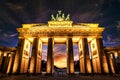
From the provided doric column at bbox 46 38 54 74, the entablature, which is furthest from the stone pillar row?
the entablature

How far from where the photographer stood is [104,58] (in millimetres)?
33531

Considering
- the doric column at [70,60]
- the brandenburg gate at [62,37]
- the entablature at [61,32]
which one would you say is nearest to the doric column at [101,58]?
the brandenburg gate at [62,37]

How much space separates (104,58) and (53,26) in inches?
765

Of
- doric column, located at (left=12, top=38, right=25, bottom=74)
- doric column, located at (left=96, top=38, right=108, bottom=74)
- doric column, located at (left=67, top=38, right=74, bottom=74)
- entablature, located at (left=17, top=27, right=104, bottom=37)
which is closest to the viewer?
doric column, located at (left=67, top=38, right=74, bottom=74)

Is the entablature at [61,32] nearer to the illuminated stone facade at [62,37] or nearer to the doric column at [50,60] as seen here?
the illuminated stone facade at [62,37]

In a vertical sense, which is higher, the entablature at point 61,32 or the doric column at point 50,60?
the entablature at point 61,32

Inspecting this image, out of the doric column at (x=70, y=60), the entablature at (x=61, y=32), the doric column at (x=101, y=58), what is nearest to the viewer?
the doric column at (x=70, y=60)

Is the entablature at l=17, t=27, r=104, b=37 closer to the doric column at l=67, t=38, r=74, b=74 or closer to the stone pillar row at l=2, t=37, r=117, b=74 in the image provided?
the stone pillar row at l=2, t=37, r=117, b=74

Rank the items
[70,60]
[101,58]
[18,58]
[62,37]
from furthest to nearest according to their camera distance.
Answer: [62,37] → [18,58] → [101,58] → [70,60]

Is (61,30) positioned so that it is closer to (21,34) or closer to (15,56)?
(21,34)

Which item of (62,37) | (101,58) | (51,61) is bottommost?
(51,61)

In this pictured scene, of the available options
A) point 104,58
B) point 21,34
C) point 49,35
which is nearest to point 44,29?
point 49,35

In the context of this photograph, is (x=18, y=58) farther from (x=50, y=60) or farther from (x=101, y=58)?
(x=101, y=58)

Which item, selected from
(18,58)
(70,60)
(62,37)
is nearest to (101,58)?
(70,60)
